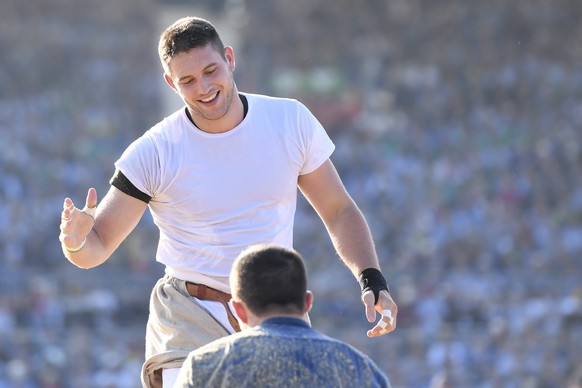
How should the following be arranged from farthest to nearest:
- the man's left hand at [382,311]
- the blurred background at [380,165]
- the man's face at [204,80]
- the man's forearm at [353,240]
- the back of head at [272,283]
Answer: the blurred background at [380,165], the man's forearm at [353,240], the man's face at [204,80], the man's left hand at [382,311], the back of head at [272,283]

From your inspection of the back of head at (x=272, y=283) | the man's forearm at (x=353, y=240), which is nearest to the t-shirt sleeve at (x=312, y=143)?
the man's forearm at (x=353, y=240)

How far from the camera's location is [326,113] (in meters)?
23.5

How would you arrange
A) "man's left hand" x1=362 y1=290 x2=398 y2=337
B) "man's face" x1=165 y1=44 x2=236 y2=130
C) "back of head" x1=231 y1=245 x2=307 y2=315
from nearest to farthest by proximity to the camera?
"back of head" x1=231 y1=245 x2=307 y2=315 → "man's left hand" x1=362 y1=290 x2=398 y2=337 → "man's face" x1=165 y1=44 x2=236 y2=130

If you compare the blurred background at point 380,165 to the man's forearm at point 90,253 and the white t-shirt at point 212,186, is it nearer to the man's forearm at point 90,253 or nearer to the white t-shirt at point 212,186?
the white t-shirt at point 212,186

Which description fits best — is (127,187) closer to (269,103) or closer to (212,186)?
(212,186)

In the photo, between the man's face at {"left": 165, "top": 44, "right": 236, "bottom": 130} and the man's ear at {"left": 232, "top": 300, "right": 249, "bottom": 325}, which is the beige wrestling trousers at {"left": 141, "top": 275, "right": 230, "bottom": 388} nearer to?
the man's face at {"left": 165, "top": 44, "right": 236, "bottom": 130}

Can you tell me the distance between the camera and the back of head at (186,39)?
5.41 meters

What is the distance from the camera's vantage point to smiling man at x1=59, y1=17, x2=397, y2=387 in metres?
5.49

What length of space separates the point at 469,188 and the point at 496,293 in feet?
10.9

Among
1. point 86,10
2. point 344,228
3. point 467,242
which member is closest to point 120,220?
point 344,228

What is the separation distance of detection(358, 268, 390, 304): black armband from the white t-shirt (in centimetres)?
38

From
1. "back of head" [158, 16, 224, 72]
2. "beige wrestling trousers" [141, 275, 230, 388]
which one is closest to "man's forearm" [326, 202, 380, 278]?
"beige wrestling trousers" [141, 275, 230, 388]

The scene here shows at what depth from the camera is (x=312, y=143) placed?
18.7 ft

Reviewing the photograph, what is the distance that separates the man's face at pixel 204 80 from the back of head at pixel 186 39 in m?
0.02
